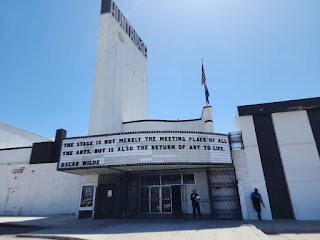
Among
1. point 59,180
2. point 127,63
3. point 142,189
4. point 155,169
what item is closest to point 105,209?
point 142,189

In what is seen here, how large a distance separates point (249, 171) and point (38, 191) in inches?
738

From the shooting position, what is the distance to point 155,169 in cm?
1633

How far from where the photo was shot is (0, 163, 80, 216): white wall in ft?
66.6

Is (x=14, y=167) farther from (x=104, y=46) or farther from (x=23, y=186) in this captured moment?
(x=104, y=46)

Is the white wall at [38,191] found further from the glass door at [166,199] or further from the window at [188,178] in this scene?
the window at [188,178]

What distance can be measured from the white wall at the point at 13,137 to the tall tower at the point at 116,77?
54.8ft

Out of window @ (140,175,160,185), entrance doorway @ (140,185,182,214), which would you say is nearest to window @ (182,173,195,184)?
entrance doorway @ (140,185,182,214)

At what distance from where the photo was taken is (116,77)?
68.8ft

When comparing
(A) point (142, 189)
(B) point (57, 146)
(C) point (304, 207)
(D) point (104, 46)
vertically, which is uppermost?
(D) point (104, 46)

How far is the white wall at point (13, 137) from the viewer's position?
2762 cm

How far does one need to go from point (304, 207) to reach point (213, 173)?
5863 mm

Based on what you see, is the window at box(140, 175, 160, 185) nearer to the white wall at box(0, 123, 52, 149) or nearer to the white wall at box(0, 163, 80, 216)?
the white wall at box(0, 163, 80, 216)

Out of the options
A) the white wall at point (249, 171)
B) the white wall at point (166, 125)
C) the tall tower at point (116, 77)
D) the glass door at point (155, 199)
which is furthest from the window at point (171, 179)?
the tall tower at point (116, 77)

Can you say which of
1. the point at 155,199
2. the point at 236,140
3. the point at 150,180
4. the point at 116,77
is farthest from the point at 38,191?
the point at 236,140
